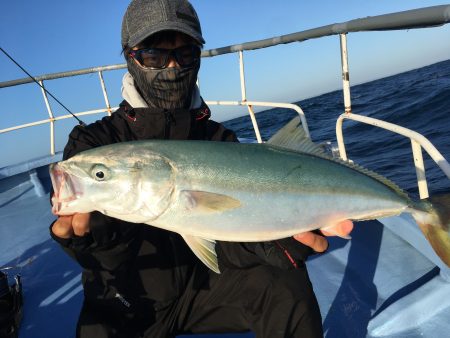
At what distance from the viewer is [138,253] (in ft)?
8.30

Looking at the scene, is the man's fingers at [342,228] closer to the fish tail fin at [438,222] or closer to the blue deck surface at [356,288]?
the fish tail fin at [438,222]

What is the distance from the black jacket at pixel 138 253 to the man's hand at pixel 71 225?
0.19 feet

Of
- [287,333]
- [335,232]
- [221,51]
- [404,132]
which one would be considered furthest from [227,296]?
[221,51]

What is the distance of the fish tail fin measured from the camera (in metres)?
2.23

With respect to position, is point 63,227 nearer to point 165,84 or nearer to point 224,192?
point 224,192

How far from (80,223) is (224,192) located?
2.67 ft

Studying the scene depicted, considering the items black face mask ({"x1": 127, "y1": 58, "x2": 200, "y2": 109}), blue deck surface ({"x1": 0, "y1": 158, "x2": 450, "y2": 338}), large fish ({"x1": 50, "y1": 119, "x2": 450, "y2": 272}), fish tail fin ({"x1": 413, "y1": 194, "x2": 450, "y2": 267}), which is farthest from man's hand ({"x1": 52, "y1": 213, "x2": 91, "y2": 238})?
fish tail fin ({"x1": 413, "y1": 194, "x2": 450, "y2": 267})

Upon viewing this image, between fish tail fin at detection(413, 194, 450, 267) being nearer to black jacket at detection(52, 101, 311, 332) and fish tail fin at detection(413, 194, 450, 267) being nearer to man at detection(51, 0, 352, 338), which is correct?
man at detection(51, 0, 352, 338)

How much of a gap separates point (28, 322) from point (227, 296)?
2140 mm

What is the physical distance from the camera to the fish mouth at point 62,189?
1.87m

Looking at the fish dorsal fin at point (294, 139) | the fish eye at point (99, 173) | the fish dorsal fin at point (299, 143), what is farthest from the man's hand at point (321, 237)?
the fish eye at point (99, 173)

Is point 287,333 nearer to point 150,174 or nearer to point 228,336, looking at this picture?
point 228,336

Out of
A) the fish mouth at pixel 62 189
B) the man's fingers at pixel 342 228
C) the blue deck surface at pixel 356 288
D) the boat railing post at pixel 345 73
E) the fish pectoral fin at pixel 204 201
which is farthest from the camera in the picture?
the boat railing post at pixel 345 73

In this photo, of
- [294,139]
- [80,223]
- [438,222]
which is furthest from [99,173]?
[438,222]
